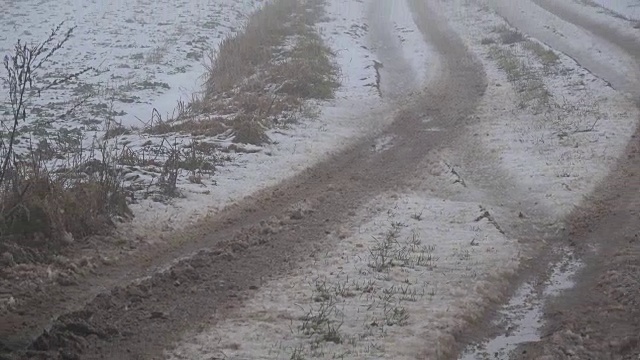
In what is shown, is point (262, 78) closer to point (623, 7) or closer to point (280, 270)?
point (280, 270)

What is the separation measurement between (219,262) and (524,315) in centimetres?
295

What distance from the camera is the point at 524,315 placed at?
595 cm

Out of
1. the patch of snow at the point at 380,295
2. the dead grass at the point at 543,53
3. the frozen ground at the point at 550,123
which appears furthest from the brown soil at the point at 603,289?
the dead grass at the point at 543,53

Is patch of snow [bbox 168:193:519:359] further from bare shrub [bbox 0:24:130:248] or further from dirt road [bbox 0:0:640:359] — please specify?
bare shrub [bbox 0:24:130:248]

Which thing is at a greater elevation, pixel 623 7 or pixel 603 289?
pixel 623 7

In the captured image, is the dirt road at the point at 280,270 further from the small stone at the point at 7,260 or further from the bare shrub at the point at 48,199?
the bare shrub at the point at 48,199

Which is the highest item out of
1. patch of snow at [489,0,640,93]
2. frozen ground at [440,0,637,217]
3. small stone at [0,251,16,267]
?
small stone at [0,251,16,267]

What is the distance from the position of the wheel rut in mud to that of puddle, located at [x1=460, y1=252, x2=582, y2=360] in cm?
212

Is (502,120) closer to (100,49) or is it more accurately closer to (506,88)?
(506,88)

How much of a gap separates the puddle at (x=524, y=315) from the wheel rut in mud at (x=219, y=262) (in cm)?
212

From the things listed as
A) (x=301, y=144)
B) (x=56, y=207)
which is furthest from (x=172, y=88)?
(x=56, y=207)

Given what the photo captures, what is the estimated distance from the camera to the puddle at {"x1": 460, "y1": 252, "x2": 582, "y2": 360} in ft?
17.5

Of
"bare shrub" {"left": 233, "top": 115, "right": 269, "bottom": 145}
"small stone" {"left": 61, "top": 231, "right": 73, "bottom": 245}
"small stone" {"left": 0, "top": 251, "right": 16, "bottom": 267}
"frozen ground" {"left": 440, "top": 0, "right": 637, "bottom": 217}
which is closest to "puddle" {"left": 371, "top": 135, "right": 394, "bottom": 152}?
"frozen ground" {"left": 440, "top": 0, "right": 637, "bottom": 217}

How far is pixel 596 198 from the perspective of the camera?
29.1 ft
